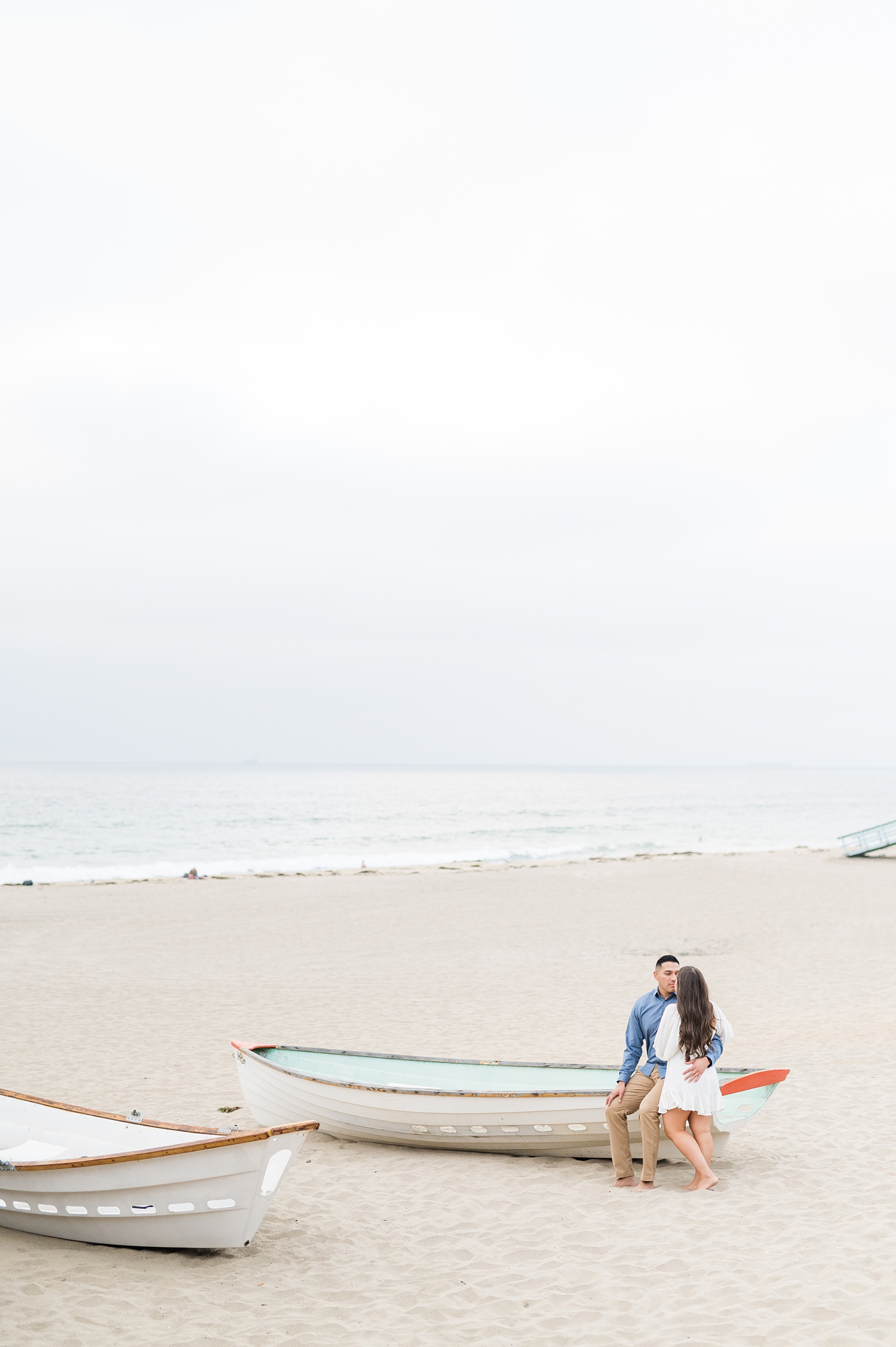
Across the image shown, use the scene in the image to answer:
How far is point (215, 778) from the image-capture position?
159125 mm

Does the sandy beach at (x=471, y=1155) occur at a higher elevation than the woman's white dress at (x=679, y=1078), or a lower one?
lower

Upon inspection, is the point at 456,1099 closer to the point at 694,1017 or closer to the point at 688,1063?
the point at 688,1063

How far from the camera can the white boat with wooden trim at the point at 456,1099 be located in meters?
7.00

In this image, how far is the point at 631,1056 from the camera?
6.74m

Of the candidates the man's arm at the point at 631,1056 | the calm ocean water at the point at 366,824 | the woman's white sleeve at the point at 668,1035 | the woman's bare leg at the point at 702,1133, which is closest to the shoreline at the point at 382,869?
the calm ocean water at the point at 366,824

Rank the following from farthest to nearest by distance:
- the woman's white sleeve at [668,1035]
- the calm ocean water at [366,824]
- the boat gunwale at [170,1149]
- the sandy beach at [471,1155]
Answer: the calm ocean water at [366,824] → the woman's white sleeve at [668,1035] → the boat gunwale at [170,1149] → the sandy beach at [471,1155]

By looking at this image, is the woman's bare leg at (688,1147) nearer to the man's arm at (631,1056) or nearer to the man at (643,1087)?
the man at (643,1087)

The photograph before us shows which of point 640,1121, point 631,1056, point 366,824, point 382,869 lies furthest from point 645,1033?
point 366,824

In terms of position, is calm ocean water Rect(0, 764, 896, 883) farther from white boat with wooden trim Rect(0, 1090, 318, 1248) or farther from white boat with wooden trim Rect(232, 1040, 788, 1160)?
white boat with wooden trim Rect(0, 1090, 318, 1248)

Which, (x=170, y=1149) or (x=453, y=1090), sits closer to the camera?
(x=170, y=1149)

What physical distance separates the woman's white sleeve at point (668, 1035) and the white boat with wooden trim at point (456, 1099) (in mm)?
638

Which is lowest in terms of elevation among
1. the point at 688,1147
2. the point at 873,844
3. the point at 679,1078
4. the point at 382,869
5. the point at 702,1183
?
the point at 382,869

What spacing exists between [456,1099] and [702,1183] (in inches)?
70.6

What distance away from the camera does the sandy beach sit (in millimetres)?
5055
